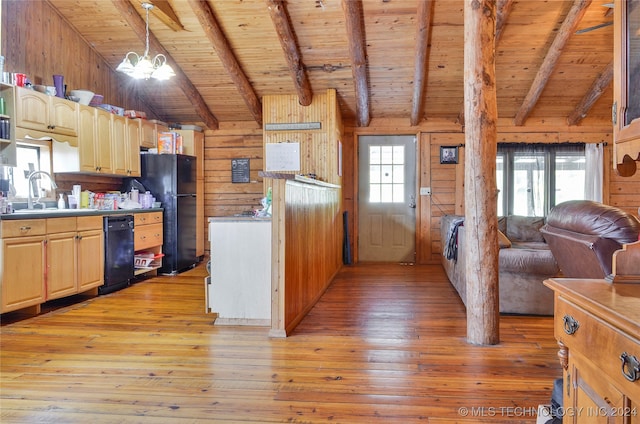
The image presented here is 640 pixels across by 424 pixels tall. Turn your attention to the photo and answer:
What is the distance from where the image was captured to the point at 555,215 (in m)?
2.36

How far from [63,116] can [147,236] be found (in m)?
1.65

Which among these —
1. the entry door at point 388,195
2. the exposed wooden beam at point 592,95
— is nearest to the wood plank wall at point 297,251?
the entry door at point 388,195

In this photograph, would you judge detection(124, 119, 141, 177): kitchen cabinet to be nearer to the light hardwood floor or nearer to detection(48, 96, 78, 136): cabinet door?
detection(48, 96, 78, 136): cabinet door

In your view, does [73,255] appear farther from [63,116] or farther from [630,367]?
[630,367]

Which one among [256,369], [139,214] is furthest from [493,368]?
[139,214]

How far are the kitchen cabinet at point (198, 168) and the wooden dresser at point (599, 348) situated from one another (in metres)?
6.11

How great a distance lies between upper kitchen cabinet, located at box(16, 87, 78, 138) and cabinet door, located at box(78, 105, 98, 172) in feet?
0.28

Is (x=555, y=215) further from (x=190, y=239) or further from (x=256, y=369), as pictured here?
(x=190, y=239)

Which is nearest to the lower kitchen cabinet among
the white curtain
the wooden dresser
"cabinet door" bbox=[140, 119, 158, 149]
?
"cabinet door" bbox=[140, 119, 158, 149]

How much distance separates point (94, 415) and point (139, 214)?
355 cm

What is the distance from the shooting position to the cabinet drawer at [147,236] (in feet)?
17.3

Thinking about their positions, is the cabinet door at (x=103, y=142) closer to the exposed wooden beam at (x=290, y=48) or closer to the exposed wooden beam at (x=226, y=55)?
the exposed wooden beam at (x=226, y=55)

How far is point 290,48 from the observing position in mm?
5113

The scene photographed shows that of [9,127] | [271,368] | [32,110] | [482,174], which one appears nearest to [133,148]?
[32,110]
